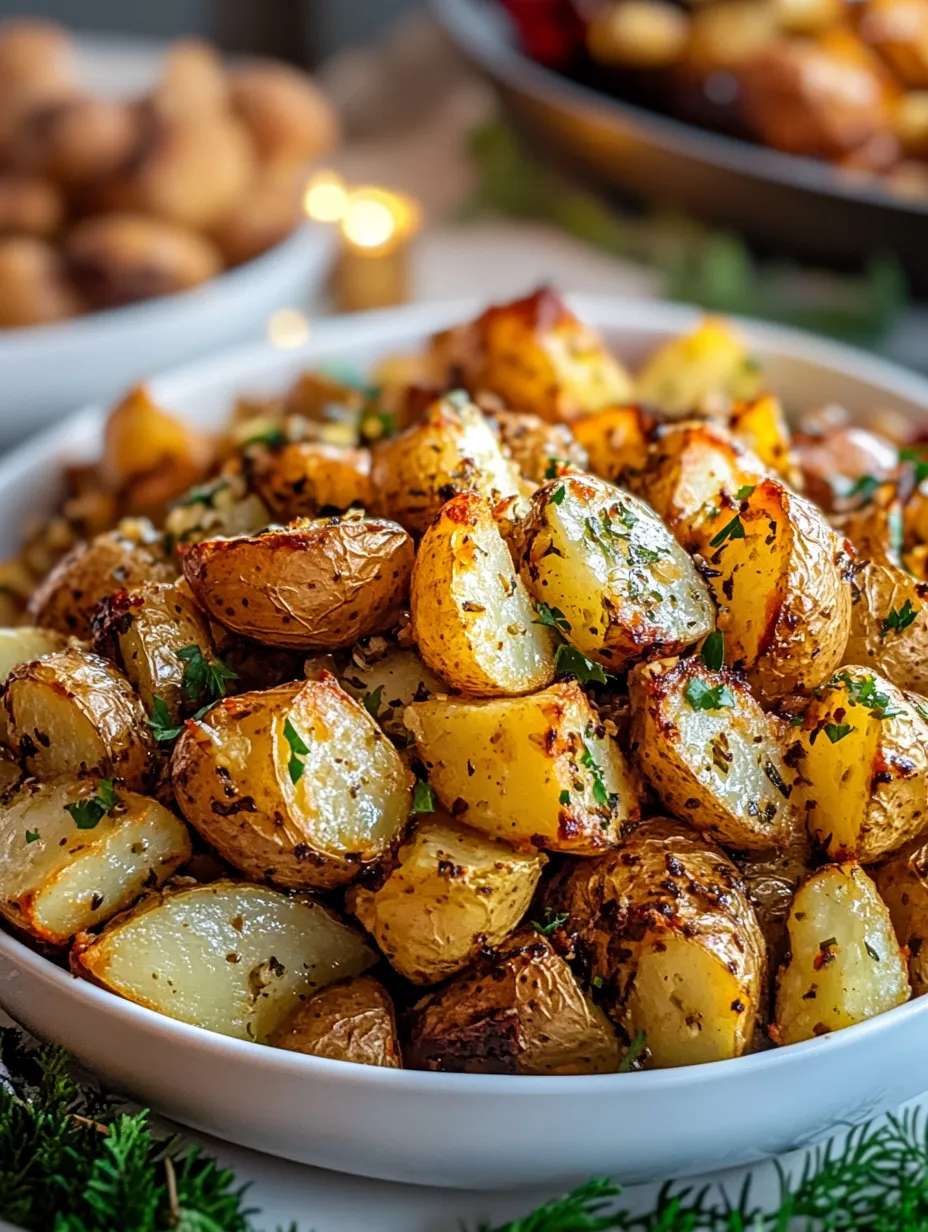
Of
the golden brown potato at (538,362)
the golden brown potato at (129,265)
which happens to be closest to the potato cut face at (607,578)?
the golden brown potato at (538,362)

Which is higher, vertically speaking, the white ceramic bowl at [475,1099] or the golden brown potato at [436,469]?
the golden brown potato at [436,469]

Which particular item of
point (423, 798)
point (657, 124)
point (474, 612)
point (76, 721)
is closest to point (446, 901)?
point (423, 798)

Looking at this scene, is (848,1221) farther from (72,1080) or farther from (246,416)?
(246,416)

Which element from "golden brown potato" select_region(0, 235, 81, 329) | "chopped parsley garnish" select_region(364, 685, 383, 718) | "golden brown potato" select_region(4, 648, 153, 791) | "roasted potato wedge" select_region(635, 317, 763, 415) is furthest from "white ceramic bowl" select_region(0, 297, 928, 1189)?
"golden brown potato" select_region(0, 235, 81, 329)

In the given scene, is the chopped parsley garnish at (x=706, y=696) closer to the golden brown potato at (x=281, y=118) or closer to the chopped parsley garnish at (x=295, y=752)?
the chopped parsley garnish at (x=295, y=752)

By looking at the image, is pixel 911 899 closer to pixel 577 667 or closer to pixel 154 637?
pixel 577 667

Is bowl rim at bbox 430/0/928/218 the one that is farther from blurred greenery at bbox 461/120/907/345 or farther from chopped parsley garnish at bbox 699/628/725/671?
chopped parsley garnish at bbox 699/628/725/671
